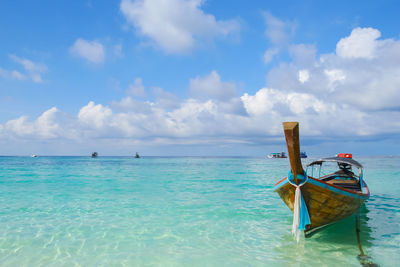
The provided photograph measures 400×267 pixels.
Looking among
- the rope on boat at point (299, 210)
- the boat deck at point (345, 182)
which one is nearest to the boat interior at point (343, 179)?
the boat deck at point (345, 182)

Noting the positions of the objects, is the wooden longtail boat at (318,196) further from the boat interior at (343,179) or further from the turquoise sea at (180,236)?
the boat interior at (343,179)

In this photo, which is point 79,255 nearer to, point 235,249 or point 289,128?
point 235,249

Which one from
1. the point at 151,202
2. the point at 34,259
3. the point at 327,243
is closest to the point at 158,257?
the point at 34,259

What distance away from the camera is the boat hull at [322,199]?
731 centimetres

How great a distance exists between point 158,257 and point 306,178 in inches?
177

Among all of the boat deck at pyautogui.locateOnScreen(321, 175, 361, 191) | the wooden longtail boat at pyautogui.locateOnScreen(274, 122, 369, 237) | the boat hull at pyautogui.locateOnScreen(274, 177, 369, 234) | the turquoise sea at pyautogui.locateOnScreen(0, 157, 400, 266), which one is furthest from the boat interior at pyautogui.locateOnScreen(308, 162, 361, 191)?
the boat hull at pyautogui.locateOnScreen(274, 177, 369, 234)

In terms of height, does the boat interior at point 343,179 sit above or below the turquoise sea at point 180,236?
above

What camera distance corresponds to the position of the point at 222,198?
1656cm

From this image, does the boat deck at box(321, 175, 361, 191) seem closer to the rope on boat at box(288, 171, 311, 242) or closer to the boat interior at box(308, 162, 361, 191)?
the boat interior at box(308, 162, 361, 191)

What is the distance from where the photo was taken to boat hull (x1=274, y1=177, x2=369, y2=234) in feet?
24.0

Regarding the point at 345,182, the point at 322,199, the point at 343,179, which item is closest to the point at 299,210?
the point at 322,199

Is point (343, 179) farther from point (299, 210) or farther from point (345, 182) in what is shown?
point (299, 210)

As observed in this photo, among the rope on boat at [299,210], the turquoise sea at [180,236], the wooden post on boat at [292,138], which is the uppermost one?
the wooden post on boat at [292,138]

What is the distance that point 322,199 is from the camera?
7.51 m
